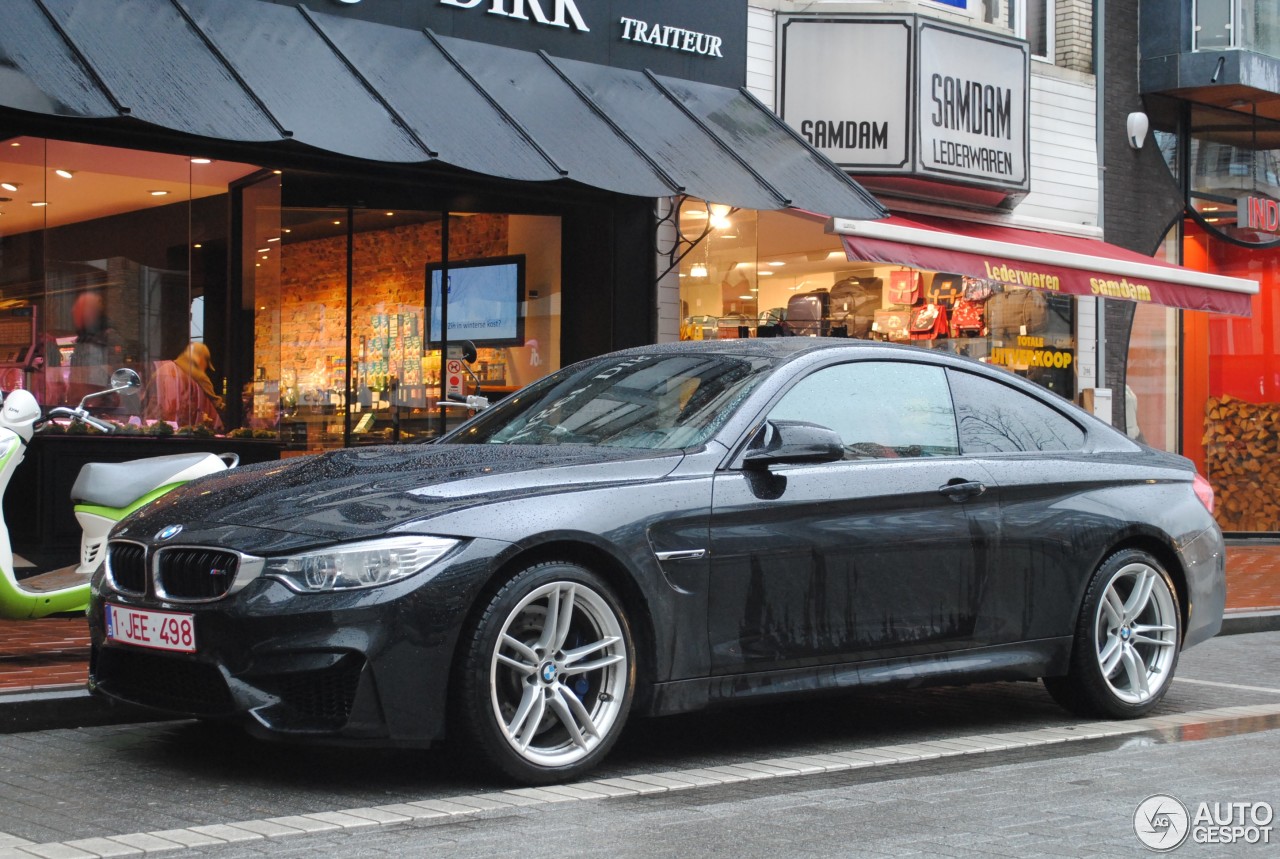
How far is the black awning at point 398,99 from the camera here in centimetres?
927

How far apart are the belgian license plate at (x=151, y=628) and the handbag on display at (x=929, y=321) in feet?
39.6

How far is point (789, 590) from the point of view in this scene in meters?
5.72

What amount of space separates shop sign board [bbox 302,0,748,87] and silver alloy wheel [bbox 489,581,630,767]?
7089mm

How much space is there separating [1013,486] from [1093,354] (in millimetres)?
11827

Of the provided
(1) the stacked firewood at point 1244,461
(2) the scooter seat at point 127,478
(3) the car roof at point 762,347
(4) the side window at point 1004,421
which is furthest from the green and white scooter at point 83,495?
(1) the stacked firewood at point 1244,461

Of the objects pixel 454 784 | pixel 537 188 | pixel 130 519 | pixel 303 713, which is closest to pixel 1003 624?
pixel 454 784

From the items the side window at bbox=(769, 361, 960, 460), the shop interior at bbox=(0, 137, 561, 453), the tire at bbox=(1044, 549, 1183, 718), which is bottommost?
the tire at bbox=(1044, 549, 1183, 718)

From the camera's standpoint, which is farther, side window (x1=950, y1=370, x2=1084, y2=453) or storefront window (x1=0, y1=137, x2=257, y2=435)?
storefront window (x1=0, y1=137, x2=257, y2=435)

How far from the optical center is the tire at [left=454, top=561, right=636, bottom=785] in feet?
16.3

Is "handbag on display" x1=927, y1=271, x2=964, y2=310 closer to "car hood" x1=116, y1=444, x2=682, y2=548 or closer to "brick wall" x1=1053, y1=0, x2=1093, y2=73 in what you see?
A: "brick wall" x1=1053, y1=0, x2=1093, y2=73

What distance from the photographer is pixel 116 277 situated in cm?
1157

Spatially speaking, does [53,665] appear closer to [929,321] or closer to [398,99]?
[398,99]

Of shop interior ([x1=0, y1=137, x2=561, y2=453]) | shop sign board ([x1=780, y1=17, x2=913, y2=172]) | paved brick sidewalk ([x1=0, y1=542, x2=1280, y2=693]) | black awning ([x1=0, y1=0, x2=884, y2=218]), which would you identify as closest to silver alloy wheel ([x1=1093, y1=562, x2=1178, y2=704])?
paved brick sidewalk ([x1=0, y1=542, x2=1280, y2=693])

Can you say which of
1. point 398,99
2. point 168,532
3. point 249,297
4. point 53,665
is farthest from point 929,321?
point 168,532
